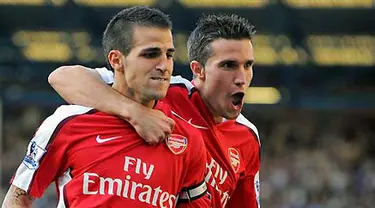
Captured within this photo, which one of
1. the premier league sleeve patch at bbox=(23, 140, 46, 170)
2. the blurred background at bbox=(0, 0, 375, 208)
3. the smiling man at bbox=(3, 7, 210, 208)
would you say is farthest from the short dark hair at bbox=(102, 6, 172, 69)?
the blurred background at bbox=(0, 0, 375, 208)

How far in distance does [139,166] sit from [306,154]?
36.9ft

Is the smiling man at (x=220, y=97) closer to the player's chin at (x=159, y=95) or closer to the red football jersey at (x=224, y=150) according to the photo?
the red football jersey at (x=224, y=150)

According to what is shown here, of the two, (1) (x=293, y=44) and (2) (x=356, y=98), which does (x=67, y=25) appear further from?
(2) (x=356, y=98)

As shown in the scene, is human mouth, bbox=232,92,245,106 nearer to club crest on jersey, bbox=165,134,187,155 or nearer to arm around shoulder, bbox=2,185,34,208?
club crest on jersey, bbox=165,134,187,155

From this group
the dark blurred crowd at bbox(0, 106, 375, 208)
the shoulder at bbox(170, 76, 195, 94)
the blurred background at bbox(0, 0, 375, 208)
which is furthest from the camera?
the dark blurred crowd at bbox(0, 106, 375, 208)

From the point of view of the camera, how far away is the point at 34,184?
13.5 feet

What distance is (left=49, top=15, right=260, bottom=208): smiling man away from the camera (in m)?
4.61

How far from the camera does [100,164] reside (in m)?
4.07

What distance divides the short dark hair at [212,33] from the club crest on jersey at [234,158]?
1.41 feet

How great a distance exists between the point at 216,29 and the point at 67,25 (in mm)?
→ 8166

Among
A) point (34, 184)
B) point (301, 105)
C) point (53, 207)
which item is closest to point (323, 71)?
point (301, 105)

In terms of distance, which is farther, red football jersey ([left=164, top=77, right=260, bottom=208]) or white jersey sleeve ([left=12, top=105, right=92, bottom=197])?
red football jersey ([left=164, top=77, right=260, bottom=208])

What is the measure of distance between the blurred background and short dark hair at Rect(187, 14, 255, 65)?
7.22m

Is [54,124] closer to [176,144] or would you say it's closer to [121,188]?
[121,188]
